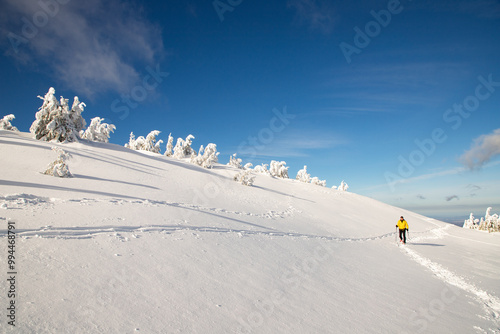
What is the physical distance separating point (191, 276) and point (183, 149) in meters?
34.9

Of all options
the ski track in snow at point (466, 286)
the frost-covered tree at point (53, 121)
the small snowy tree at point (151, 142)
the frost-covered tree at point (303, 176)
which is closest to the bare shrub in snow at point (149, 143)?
the small snowy tree at point (151, 142)

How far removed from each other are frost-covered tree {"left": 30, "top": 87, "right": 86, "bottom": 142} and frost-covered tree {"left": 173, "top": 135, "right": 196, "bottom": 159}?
763 inches

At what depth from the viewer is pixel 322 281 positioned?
5707mm

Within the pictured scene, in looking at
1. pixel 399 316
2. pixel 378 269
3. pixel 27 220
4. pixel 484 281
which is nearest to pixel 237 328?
pixel 399 316

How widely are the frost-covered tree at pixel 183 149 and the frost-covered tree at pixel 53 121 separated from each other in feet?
63.6

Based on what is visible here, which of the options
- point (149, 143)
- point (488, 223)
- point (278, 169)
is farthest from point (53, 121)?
point (488, 223)

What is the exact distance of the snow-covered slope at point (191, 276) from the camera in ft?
10.6

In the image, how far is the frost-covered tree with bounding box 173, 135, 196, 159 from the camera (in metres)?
37.1

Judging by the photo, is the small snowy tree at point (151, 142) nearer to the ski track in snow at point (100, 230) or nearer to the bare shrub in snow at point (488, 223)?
the ski track in snow at point (100, 230)

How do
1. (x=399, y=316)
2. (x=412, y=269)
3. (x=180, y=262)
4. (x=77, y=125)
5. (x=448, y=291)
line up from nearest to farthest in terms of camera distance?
(x=399, y=316) < (x=180, y=262) < (x=448, y=291) < (x=412, y=269) < (x=77, y=125)

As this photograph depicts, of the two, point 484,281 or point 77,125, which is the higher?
point 77,125

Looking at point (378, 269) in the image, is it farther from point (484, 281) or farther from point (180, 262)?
point (180, 262)

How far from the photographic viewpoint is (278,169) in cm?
4681

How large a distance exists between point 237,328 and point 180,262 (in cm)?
209
